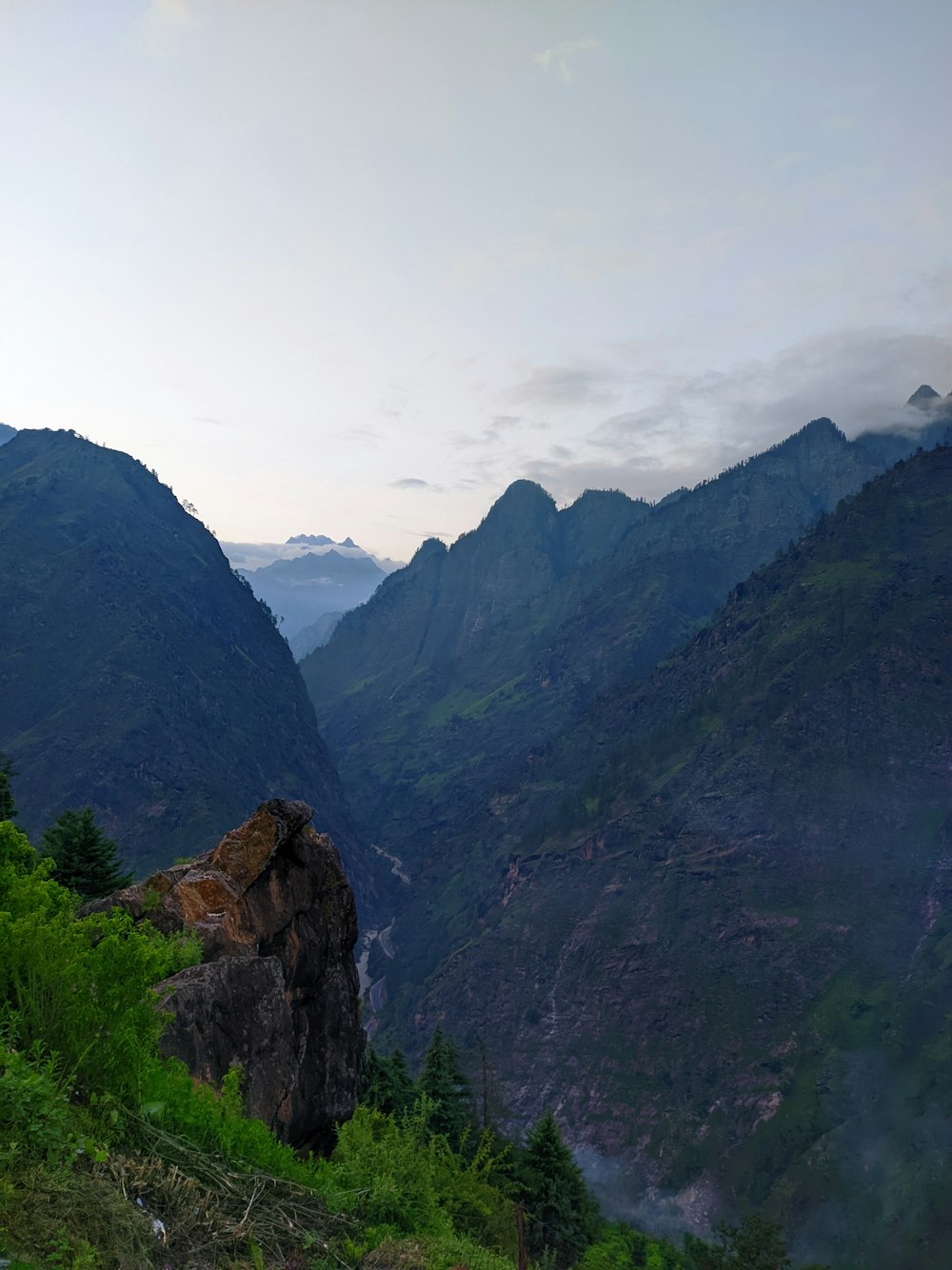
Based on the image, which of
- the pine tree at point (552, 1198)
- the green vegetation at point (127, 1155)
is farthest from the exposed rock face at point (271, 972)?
the pine tree at point (552, 1198)

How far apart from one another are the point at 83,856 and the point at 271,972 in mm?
32075

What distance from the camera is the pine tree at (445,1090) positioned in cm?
4422

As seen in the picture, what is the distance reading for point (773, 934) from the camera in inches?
4791

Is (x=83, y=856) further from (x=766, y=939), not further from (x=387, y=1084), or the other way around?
(x=766, y=939)

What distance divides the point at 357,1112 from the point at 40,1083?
60.9 feet

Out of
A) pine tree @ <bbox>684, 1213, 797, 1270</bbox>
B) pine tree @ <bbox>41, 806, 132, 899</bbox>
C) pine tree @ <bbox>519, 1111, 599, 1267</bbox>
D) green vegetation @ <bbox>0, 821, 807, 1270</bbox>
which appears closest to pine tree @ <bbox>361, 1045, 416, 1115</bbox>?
pine tree @ <bbox>519, 1111, 599, 1267</bbox>

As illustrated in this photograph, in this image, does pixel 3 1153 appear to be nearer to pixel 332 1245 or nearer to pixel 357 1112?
pixel 332 1245

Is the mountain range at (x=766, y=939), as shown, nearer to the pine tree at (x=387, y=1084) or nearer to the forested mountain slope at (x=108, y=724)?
the pine tree at (x=387, y=1084)

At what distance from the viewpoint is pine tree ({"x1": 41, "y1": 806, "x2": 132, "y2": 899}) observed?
141 feet

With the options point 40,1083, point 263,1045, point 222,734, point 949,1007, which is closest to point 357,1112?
point 263,1045

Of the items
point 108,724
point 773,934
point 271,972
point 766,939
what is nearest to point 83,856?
point 271,972

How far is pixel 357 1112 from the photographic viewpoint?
2395 cm

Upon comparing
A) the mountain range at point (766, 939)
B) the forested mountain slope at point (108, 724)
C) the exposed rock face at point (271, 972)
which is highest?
the forested mountain slope at point (108, 724)

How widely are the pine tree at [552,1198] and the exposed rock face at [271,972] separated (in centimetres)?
2522
